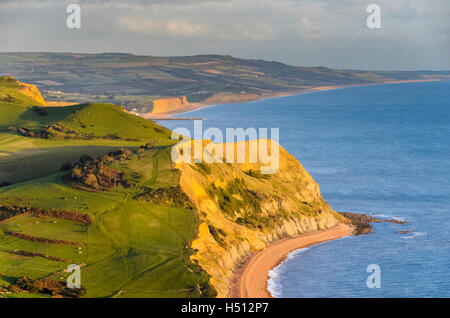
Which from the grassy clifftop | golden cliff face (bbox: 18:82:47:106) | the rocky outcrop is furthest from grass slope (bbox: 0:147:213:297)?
the rocky outcrop

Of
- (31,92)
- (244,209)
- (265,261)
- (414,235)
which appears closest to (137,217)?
(265,261)

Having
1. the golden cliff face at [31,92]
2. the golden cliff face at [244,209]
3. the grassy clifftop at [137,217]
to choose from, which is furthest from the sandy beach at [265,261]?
the golden cliff face at [31,92]

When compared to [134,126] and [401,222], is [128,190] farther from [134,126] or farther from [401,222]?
[134,126]

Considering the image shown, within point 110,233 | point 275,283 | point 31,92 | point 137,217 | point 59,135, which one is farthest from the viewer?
point 31,92

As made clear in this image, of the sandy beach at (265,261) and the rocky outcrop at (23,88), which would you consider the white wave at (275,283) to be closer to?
the sandy beach at (265,261)

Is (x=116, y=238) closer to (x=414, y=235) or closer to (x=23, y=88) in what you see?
(x=414, y=235)

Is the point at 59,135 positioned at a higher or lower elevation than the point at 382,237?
higher
